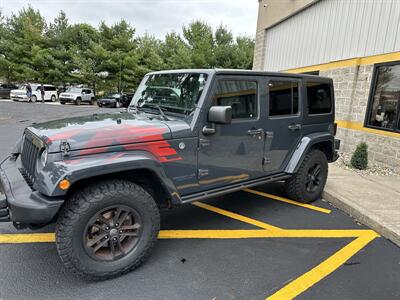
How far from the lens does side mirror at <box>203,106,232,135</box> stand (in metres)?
2.84

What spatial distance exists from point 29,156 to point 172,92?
1.65 metres

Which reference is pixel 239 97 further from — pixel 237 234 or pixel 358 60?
pixel 358 60

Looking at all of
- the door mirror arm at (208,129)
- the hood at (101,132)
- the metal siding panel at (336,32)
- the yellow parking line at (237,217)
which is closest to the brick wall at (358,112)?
the metal siding panel at (336,32)

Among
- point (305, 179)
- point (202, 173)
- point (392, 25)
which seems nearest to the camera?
point (202, 173)

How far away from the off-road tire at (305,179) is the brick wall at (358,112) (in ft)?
9.80

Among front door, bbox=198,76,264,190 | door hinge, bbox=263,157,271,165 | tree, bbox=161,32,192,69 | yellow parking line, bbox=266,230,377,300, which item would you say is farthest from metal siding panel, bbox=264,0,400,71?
tree, bbox=161,32,192,69

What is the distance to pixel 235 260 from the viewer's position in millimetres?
2984

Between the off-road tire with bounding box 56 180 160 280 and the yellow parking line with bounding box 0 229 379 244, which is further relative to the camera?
the yellow parking line with bounding box 0 229 379 244

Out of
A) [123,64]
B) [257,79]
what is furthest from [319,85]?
[123,64]

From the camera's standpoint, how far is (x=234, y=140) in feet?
10.9

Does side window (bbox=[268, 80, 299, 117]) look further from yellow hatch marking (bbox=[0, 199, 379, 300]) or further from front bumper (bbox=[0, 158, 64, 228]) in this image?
front bumper (bbox=[0, 158, 64, 228])

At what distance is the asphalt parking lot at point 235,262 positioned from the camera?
2506 mm

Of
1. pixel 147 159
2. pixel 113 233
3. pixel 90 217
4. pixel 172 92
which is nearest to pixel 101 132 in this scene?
pixel 147 159

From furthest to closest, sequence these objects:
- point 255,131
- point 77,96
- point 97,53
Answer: point 97,53, point 77,96, point 255,131
